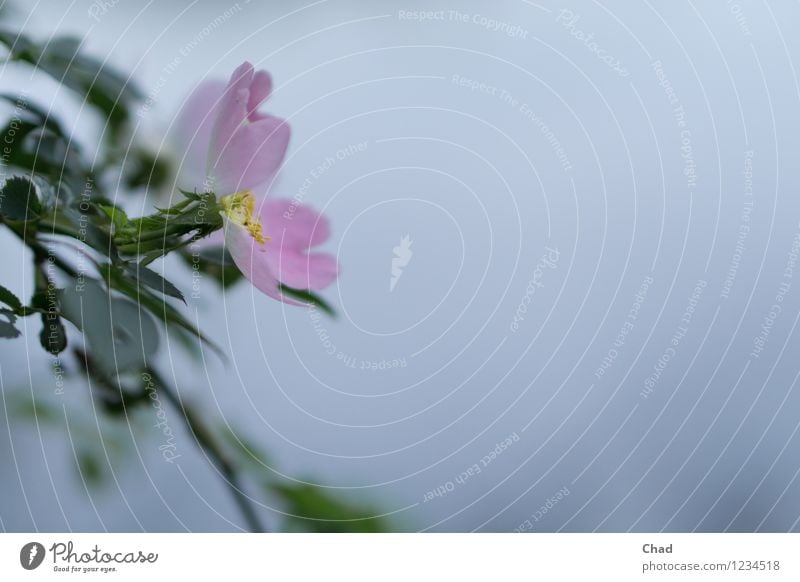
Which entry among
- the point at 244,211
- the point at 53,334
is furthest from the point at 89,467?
the point at 244,211

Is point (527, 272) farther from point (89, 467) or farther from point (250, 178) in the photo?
point (89, 467)

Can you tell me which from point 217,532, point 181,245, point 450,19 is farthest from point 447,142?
point 217,532

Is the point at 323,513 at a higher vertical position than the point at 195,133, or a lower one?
lower

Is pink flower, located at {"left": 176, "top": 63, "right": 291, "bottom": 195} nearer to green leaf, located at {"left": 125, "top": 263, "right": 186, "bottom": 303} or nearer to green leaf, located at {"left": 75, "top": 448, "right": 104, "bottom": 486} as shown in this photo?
green leaf, located at {"left": 125, "top": 263, "right": 186, "bottom": 303}

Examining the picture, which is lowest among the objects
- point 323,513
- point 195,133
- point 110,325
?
point 323,513

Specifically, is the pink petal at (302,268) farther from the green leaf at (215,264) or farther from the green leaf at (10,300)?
the green leaf at (10,300)

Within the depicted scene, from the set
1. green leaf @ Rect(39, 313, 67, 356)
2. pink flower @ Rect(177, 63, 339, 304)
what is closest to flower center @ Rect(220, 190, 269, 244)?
pink flower @ Rect(177, 63, 339, 304)

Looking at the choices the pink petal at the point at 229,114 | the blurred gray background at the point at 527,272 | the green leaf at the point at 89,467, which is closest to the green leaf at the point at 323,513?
the blurred gray background at the point at 527,272
